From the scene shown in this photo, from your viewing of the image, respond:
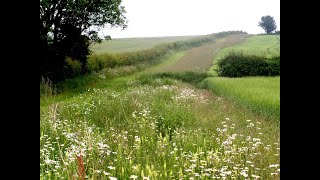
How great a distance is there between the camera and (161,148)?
535cm

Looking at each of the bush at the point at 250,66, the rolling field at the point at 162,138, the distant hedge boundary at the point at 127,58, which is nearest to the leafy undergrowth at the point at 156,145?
the rolling field at the point at 162,138

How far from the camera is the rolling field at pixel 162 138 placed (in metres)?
4.33

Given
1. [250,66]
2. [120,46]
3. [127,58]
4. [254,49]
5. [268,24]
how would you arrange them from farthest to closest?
[268,24]
[120,46]
[254,49]
[127,58]
[250,66]

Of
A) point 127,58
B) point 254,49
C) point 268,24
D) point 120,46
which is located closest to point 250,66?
point 127,58

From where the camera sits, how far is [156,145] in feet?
19.3

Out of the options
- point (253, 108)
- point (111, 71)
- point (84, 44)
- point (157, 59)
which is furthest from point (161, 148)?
point (157, 59)

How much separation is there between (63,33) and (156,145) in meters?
13.7

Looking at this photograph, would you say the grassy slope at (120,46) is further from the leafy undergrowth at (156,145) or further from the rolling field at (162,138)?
the leafy undergrowth at (156,145)

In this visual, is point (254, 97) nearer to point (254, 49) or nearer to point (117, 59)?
point (117, 59)

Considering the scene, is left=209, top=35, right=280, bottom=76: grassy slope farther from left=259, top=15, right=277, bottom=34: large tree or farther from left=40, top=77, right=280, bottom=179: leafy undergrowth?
left=40, top=77, right=280, bottom=179: leafy undergrowth

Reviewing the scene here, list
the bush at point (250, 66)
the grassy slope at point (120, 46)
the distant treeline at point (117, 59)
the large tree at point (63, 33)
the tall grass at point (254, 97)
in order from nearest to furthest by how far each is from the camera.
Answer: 1. the tall grass at point (254, 97)
2. the large tree at point (63, 33)
3. the distant treeline at point (117, 59)
4. the bush at point (250, 66)
5. the grassy slope at point (120, 46)

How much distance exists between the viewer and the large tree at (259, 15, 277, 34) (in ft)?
185
